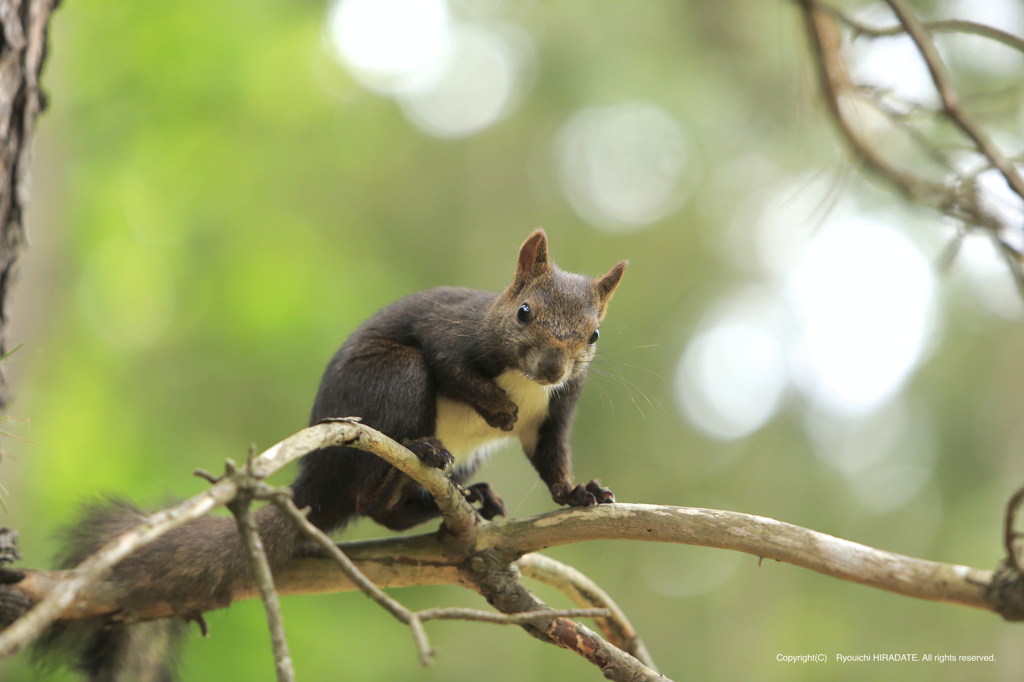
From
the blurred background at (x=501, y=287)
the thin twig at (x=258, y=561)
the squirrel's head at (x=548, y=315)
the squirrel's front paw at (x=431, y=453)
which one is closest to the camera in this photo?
the thin twig at (x=258, y=561)

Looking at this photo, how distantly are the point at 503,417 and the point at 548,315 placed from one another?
0.43 m

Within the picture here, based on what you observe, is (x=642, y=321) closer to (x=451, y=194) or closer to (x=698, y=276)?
(x=698, y=276)

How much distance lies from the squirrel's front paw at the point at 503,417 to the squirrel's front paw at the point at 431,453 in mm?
341

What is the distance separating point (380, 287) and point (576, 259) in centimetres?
344

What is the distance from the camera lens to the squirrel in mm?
2559

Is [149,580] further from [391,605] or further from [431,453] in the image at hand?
[391,605]

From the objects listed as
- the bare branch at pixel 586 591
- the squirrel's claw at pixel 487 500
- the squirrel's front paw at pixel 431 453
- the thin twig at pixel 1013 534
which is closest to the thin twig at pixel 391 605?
the thin twig at pixel 1013 534

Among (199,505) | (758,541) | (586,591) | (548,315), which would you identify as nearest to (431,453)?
(548,315)

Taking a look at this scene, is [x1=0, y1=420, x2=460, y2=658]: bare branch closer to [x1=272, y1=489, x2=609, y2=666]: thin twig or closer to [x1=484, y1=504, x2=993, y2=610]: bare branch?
[x1=272, y1=489, x2=609, y2=666]: thin twig

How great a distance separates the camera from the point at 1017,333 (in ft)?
31.1

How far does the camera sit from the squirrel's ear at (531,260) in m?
2.96

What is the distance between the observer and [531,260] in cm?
300

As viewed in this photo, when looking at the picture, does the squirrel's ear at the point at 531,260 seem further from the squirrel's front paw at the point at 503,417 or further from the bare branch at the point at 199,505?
the bare branch at the point at 199,505

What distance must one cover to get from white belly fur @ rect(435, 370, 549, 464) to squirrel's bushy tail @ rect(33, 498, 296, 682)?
760mm
